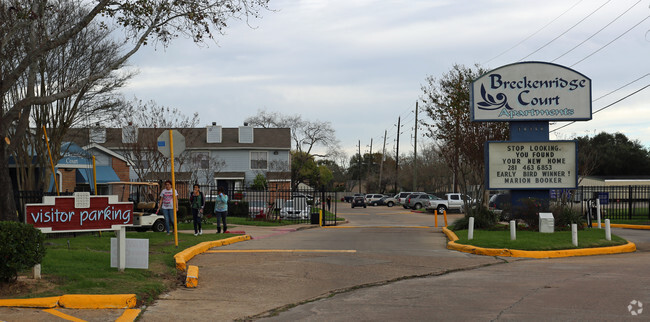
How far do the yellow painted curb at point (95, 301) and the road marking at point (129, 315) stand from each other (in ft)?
0.76

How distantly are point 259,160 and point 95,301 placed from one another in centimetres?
4859

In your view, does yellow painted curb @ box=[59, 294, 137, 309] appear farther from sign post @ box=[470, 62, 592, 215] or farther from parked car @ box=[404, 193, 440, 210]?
parked car @ box=[404, 193, 440, 210]

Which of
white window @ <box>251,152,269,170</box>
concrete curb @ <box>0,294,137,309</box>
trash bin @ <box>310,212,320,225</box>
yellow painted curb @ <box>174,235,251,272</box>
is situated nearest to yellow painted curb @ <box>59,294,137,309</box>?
concrete curb @ <box>0,294,137,309</box>

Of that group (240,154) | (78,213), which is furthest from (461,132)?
(240,154)

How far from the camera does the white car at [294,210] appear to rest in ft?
104

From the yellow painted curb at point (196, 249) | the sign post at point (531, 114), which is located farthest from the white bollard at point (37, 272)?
the sign post at point (531, 114)

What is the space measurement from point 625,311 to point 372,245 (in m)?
9.60

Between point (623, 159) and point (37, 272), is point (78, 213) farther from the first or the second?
point (623, 159)

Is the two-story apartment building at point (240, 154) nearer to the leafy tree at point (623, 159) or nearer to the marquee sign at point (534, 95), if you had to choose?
the marquee sign at point (534, 95)

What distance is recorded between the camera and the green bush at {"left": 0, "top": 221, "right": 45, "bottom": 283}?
8039mm

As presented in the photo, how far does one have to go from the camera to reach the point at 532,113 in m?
20.7

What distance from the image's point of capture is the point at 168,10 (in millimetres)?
14594

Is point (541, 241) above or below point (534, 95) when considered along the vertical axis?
below

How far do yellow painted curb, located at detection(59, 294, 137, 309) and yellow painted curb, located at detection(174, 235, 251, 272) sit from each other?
3.58 meters
